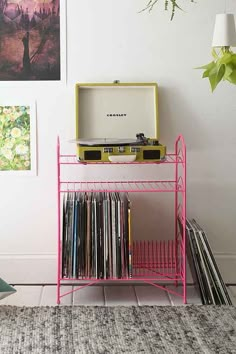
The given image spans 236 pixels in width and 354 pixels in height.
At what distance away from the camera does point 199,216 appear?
2637 millimetres

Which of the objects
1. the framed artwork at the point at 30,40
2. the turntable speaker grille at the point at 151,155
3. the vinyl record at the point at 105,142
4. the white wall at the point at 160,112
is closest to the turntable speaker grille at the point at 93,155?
the vinyl record at the point at 105,142

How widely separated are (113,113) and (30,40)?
50cm

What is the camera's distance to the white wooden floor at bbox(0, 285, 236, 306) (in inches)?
93.3

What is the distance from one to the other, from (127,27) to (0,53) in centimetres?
59

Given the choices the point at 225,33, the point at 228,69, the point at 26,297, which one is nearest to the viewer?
the point at 228,69

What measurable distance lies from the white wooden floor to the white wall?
15cm

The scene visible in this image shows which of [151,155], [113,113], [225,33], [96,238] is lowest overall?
[96,238]

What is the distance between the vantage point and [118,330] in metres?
2.02

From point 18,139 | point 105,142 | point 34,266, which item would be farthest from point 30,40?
point 34,266

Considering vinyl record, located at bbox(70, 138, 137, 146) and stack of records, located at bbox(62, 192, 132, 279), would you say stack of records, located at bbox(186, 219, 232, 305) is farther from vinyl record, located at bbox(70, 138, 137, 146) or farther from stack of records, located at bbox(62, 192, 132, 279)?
vinyl record, located at bbox(70, 138, 137, 146)

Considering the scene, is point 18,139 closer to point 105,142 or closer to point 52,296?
point 105,142

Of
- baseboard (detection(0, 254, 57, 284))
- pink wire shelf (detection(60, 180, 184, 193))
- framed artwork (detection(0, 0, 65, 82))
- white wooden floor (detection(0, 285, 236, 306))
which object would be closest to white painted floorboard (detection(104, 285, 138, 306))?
white wooden floor (detection(0, 285, 236, 306))

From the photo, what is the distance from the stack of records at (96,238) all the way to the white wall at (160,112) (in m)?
0.30

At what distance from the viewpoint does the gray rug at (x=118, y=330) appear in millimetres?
1882
